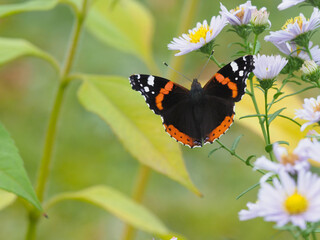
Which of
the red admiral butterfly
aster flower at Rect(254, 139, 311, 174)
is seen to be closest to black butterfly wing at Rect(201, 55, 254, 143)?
the red admiral butterfly

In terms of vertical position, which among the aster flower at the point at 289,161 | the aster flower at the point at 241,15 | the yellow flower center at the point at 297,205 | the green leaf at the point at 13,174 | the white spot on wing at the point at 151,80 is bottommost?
the green leaf at the point at 13,174

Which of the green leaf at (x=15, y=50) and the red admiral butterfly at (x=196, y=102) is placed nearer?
the red admiral butterfly at (x=196, y=102)

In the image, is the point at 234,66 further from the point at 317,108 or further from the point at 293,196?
the point at 293,196

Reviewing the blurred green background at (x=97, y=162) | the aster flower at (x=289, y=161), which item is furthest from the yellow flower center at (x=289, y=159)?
the blurred green background at (x=97, y=162)

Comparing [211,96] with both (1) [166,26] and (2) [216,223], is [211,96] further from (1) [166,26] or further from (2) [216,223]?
(1) [166,26]

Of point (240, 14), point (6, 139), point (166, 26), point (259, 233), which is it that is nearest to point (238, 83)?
point (240, 14)

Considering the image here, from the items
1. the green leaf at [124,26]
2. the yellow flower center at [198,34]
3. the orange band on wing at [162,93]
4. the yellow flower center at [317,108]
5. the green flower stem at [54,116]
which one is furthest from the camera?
the green leaf at [124,26]

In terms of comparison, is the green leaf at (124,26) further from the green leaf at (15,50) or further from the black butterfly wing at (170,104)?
the black butterfly wing at (170,104)
